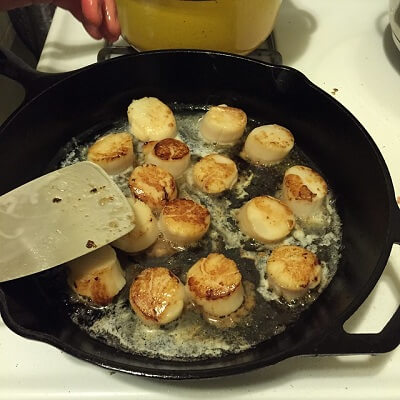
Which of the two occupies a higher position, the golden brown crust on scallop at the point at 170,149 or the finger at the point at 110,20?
the finger at the point at 110,20

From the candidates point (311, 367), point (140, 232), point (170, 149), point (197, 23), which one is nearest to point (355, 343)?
point (311, 367)

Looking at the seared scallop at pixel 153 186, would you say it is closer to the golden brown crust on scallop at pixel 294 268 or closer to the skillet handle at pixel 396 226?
the golden brown crust on scallop at pixel 294 268

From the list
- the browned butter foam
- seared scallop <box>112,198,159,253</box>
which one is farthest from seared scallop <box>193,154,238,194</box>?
seared scallop <box>112,198,159,253</box>

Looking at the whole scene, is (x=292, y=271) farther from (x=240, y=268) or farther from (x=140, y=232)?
(x=140, y=232)

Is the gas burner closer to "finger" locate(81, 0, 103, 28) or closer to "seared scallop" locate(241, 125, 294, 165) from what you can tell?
"finger" locate(81, 0, 103, 28)

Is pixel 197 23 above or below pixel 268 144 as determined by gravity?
above

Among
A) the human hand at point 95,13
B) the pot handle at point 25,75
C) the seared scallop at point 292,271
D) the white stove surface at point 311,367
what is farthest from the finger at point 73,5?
the seared scallop at point 292,271
